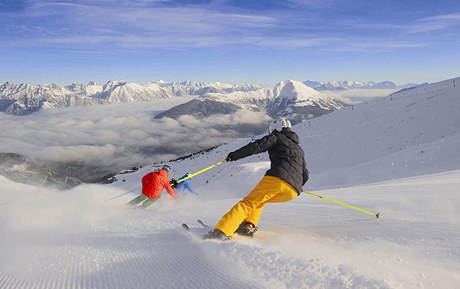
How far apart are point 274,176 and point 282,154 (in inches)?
15.6

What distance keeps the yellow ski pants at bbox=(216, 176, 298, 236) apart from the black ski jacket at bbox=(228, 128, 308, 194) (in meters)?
0.10

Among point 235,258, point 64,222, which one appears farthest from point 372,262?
point 64,222

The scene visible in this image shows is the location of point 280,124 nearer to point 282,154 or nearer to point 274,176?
point 282,154

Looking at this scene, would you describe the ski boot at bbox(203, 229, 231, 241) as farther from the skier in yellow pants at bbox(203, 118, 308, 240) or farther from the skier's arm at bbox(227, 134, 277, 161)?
the skier's arm at bbox(227, 134, 277, 161)

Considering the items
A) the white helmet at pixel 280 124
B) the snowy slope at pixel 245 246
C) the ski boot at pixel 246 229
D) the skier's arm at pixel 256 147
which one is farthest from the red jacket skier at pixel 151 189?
the white helmet at pixel 280 124

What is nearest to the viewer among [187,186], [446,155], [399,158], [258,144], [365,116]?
[258,144]

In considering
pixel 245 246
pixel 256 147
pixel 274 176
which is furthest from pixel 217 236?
pixel 256 147

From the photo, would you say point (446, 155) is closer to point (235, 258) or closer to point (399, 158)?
point (399, 158)

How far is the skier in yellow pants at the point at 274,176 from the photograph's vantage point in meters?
5.64

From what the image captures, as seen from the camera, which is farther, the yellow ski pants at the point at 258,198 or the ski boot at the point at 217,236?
the yellow ski pants at the point at 258,198

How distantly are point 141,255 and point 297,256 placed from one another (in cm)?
208

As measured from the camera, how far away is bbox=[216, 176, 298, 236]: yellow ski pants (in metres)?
5.44

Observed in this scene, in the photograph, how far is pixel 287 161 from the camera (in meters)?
5.82

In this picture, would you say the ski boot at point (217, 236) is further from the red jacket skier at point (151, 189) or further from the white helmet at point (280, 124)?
the red jacket skier at point (151, 189)
